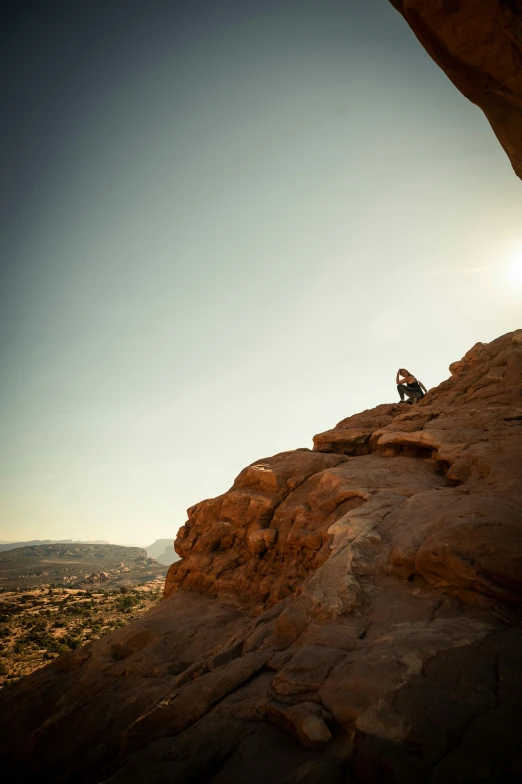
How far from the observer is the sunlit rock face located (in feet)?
19.7

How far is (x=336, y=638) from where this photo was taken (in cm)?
585

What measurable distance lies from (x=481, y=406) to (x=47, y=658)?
100.0 feet

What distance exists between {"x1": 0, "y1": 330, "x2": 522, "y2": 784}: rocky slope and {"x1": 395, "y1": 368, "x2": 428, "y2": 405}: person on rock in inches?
113

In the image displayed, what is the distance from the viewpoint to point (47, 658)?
77.6 ft

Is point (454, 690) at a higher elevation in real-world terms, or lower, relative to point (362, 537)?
lower

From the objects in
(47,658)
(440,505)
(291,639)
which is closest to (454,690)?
(291,639)

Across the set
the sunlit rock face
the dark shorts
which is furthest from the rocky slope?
the sunlit rock face

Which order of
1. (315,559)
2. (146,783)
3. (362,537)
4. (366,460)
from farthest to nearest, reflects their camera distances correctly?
(366,460) → (315,559) → (362,537) → (146,783)

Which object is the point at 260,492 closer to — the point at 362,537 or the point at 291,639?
the point at 362,537

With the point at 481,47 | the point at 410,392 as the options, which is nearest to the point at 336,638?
the point at 481,47

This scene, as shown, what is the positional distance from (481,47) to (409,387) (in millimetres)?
13591

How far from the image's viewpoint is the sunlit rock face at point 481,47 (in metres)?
6.01

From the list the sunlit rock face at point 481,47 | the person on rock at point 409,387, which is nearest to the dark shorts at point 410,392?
the person on rock at point 409,387

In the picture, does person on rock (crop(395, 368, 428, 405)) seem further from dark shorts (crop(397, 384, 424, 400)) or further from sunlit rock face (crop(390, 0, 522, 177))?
sunlit rock face (crop(390, 0, 522, 177))
